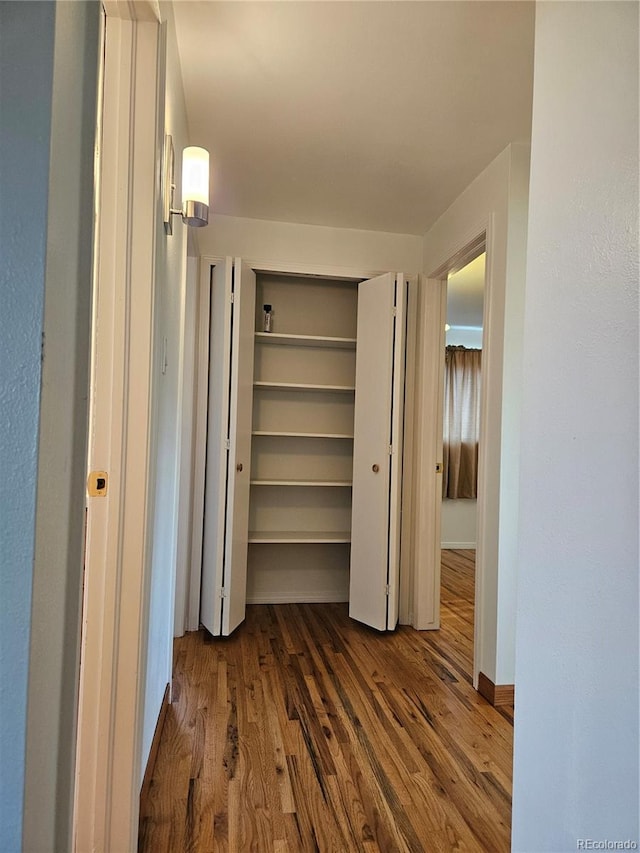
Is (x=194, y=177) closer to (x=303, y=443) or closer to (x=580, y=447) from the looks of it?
(x=580, y=447)

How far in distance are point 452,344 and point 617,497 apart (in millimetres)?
5227

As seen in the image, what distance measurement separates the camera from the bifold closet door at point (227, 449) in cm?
277

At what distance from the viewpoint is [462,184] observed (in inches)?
103

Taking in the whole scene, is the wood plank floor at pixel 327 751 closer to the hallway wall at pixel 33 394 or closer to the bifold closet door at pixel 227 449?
the bifold closet door at pixel 227 449

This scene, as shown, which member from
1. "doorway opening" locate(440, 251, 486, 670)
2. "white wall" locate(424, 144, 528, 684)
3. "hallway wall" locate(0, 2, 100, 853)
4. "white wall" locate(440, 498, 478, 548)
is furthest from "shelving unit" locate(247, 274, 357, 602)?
"hallway wall" locate(0, 2, 100, 853)

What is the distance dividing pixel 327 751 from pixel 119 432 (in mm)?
1398

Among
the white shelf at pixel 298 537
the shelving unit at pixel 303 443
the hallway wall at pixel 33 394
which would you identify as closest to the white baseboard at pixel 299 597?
the shelving unit at pixel 303 443

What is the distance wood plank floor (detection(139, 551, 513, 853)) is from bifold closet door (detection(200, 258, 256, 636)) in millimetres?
264

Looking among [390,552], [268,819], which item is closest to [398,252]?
[390,552]

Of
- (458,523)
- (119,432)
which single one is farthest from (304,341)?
(458,523)

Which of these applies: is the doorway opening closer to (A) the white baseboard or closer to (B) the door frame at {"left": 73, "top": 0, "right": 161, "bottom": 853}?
(A) the white baseboard

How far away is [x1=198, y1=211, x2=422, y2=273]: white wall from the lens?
10.1 ft

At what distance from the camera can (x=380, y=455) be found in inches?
119

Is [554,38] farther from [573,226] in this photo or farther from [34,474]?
[34,474]
